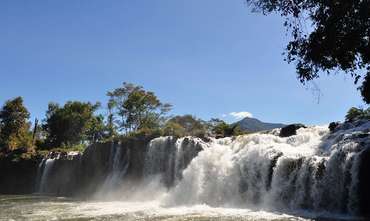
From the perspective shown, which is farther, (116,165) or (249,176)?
(116,165)

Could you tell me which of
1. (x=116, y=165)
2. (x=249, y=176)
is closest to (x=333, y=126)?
(x=249, y=176)

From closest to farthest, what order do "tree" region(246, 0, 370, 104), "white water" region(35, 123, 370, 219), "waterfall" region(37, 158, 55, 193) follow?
"tree" region(246, 0, 370, 104), "white water" region(35, 123, 370, 219), "waterfall" region(37, 158, 55, 193)

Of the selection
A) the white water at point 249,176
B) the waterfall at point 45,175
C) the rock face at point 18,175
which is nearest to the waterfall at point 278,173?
the white water at point 249,176

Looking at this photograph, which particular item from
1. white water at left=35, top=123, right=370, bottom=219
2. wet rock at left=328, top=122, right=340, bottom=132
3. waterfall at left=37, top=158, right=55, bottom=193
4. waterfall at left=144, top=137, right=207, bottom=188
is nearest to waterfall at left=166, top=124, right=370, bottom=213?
white water at left=35, top=123, right=370, bottom=219

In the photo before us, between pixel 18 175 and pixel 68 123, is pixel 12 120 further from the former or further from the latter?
pixel 18 175

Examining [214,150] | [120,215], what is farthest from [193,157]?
[120,215]

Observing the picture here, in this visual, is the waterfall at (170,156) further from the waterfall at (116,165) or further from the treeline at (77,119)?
the treeline at (77,119)

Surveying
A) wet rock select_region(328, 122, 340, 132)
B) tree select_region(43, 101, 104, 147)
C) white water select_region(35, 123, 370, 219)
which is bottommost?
white water select_region(35, 123, 370, 219)

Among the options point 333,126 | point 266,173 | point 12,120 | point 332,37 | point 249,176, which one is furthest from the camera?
point 12,120

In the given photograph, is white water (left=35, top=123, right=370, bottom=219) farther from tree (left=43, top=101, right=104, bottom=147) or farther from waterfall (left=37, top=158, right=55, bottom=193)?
tree (left=43, top=101, right=104, bottom=147)

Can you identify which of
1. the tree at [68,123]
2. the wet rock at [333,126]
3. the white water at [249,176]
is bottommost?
the white water at [249,176]

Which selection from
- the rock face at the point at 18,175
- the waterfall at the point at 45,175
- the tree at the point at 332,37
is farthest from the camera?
the rock face at the point at 18,175

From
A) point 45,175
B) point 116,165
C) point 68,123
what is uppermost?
point 68,123

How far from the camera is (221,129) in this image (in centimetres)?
4725
